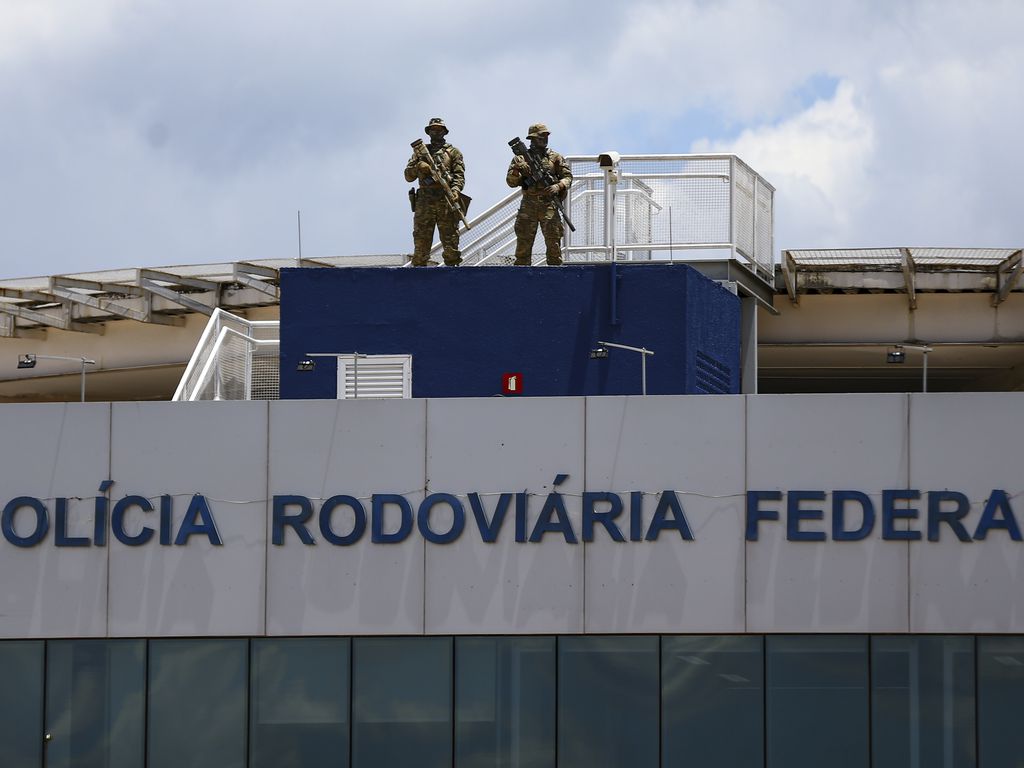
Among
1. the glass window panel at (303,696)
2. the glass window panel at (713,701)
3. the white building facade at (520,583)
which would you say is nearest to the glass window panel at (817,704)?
the white building facade at (520,583)

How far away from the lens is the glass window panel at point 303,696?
2159cm

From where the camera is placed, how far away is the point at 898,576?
21.2m

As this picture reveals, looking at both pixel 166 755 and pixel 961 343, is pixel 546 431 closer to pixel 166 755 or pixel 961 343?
pixel 166 755

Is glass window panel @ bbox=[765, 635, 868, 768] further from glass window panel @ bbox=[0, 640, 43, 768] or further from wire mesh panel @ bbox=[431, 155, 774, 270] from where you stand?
glass window panel @ bbox=[0, 640, 43, 768]

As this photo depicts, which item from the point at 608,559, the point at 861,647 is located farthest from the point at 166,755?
the point at 861,647

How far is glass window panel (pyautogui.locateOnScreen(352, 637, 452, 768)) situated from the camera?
2148cm

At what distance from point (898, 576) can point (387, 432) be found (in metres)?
6.78

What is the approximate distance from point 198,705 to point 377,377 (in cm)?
575

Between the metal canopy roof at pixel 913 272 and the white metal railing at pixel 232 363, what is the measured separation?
1242 cm

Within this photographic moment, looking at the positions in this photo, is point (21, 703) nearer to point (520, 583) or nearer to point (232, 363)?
point (520, 583)

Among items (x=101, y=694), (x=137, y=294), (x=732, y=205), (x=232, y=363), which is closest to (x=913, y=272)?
(x=732, y=205)

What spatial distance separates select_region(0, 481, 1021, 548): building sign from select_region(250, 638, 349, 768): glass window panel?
139 cm

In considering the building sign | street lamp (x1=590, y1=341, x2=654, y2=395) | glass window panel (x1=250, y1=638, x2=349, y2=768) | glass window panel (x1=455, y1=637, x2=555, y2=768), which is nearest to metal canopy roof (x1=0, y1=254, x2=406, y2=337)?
street lamp (x1=590, y1=341, x2=654, y2=395)

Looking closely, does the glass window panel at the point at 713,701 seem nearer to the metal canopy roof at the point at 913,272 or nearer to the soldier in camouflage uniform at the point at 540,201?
the soldier in camouflage uniform at the point at 540,201
